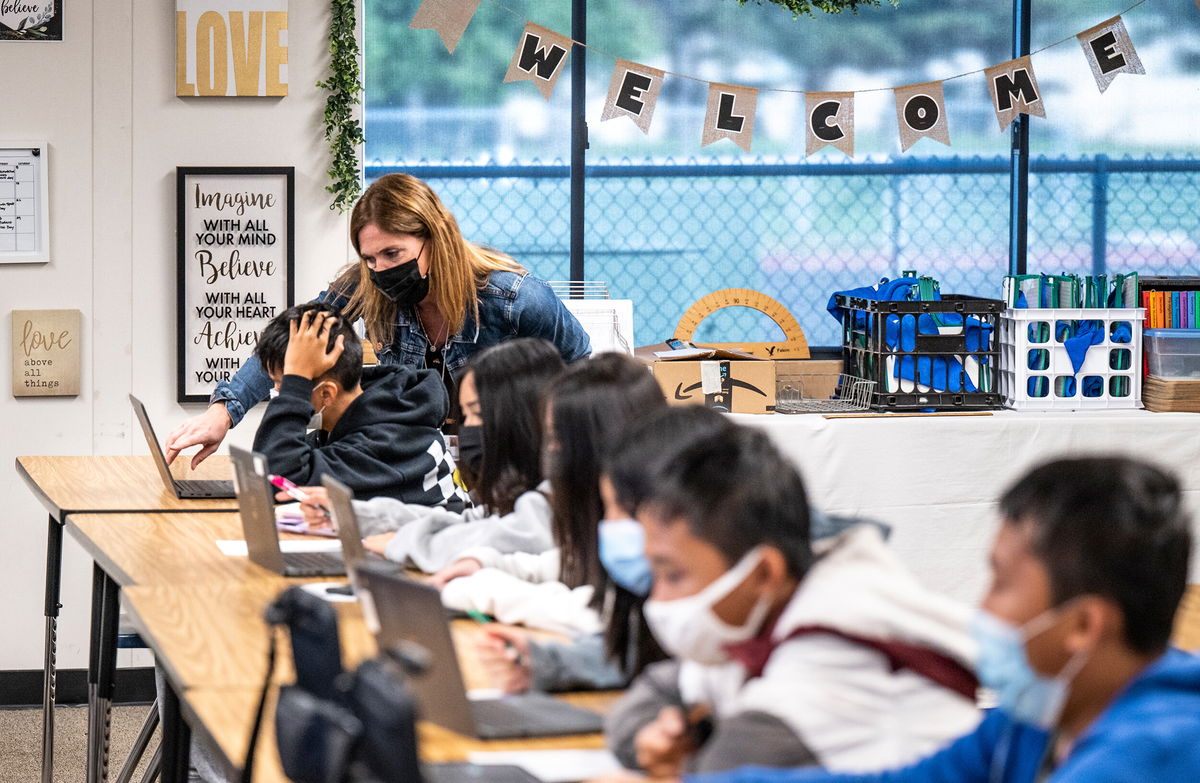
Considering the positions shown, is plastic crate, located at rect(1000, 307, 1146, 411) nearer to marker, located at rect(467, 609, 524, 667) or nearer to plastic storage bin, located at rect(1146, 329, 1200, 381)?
plastic storage bin, located at rect(1146, 329, 1200, 381)

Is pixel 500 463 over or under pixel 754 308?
under

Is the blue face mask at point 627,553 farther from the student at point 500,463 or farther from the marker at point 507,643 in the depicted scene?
the student at point 500,463

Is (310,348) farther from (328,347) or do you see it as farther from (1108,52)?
(1108,52)

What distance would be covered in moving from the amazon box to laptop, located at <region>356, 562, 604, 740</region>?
232 cm

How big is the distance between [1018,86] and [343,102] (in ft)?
6.07

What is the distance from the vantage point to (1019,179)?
4051mm

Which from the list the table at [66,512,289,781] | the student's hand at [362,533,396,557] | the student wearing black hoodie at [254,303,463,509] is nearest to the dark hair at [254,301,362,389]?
the student wearing black hoodie at [254,303,463,509]

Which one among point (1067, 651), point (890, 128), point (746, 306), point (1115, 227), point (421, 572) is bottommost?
point (421, 572)

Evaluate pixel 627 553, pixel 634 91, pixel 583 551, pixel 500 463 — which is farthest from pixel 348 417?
pixel 634 91

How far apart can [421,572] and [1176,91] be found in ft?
10.4

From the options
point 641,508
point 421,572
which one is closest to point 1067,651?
point 641,508

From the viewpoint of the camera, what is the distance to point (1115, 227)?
411cm

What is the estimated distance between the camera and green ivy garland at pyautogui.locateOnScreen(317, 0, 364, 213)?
3.72m

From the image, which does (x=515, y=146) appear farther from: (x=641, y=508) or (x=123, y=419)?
(x=641, y=508)
